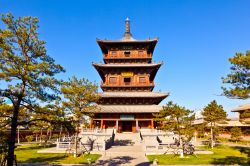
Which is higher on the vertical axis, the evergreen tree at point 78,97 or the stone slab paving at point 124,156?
the evergreen tree at point 78,97

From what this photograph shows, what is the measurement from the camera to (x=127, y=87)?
145 feet

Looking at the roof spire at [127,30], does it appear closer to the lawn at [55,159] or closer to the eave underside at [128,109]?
the eave underside at [128,109]

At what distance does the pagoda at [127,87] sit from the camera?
41.0 m

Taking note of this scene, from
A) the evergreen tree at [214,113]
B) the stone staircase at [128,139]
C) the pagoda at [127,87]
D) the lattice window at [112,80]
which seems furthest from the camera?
the lattice window at [112,80]

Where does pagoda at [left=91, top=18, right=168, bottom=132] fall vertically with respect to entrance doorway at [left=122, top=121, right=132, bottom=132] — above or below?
above

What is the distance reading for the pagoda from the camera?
41.0 m

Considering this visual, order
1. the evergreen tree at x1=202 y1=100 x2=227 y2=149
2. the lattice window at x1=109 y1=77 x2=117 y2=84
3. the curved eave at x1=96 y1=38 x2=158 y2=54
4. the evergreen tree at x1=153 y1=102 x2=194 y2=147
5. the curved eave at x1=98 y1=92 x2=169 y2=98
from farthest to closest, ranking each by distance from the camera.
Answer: the curved eave at x1=96 y1=38 x2=158 y2=54
the lattice window at x1=109 y1=77 x2=117 y2=84
the curved eave at x1=98 y1=92 x2=169 y2=98
the evergreen tree at x1=202 y1=100 x2=227 y2=149
the evergreen tree at x1=153 y1=102 x2=194 y2=147

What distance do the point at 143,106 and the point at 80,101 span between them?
18085mm

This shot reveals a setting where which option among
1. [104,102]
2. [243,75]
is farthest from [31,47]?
[104,102]

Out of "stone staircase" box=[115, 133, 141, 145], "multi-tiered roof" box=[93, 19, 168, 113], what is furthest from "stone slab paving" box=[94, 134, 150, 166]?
"multi-tiered roof" box=[93, 19, 168, 113]

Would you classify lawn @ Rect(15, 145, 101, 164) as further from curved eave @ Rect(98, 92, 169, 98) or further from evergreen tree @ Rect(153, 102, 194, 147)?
curved eave @ Rect(98, 92, 169, 98)

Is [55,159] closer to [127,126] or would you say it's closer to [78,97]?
[78,97]

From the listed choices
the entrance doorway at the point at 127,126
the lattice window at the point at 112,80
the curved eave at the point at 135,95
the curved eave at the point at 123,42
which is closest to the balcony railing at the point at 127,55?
the curved eave at the point at 123,42

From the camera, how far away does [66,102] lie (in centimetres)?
2556
